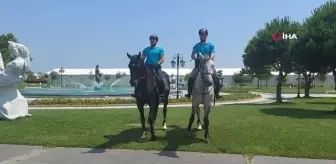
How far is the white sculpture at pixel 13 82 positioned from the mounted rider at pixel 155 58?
5775 mm

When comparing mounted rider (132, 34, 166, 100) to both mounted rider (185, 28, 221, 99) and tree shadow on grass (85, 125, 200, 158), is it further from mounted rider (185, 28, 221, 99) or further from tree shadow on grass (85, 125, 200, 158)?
tree shadow on grass (85, 125, 200, 158)

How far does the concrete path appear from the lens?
26.9 feet

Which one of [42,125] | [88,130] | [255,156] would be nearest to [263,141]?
[255,156]

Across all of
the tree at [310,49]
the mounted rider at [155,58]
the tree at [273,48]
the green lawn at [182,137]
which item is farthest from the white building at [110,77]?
the mounted rider at [155,58]

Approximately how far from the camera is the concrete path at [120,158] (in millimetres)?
8203

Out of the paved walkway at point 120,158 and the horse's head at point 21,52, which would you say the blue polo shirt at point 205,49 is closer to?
the paved walkway at point 120,158

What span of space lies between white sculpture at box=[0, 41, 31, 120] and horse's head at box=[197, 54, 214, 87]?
7536 millimetres

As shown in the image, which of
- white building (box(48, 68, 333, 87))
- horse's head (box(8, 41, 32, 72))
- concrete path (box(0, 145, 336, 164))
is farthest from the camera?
white building (box(48, 68, 333, 87))

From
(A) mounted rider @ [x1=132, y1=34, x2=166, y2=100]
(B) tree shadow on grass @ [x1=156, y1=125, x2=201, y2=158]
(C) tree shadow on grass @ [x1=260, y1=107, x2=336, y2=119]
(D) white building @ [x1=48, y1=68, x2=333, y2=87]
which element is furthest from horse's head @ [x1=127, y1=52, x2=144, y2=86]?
(D) white building @ [x1=48, y1=68, x2=333, y2=87]

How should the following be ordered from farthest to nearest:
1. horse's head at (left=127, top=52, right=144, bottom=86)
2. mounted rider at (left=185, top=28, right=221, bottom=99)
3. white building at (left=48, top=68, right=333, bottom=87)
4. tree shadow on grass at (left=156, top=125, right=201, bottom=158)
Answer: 1. white building at (left=48, top=68, right=333, bottom=87)
2. mounted rider at (left=185, top=28, right=221, bottom=99)
3. horse's head at (left=127, top=52, right=144, bottom=86)
4. tree shadow on grass at (left=156, top=125, right=201, bottom=158)

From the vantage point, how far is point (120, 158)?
847 cm

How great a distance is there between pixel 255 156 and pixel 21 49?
9.78 metres

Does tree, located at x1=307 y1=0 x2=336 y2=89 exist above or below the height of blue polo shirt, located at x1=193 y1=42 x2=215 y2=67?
above

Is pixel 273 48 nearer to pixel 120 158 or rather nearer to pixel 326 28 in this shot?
pixel 326 28
